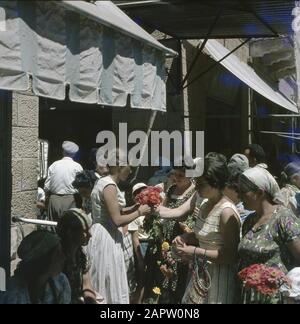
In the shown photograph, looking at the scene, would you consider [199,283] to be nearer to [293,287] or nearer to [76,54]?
[293,287]

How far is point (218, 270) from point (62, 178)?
Result: 12.1 ft

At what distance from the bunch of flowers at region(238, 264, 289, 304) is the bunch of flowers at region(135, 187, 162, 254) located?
1.56 meters

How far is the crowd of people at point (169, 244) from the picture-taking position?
3.66m

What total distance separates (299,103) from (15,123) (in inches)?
127

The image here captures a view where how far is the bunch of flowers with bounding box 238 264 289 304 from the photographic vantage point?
3629mm

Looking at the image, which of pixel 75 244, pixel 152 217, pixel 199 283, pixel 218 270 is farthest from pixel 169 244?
pixel 75 244

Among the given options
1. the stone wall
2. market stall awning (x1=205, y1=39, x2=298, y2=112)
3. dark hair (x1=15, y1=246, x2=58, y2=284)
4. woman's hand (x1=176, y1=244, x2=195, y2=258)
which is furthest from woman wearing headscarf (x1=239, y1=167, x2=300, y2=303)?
market stall awning (x1=205, y1=39, x2=298, y2=112)

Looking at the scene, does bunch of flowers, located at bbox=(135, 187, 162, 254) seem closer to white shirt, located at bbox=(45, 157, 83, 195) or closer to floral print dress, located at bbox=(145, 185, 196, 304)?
floral print dress, located at bbox=(145, 185, 196, 304)

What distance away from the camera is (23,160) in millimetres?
6438

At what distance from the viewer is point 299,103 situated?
6.46 m

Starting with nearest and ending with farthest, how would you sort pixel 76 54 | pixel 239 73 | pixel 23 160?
1. pixel 76 54
2. pixel 23 160
3. pixel 239 73

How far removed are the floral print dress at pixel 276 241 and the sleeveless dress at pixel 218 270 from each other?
0.33 metres
